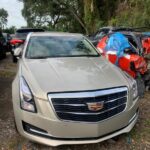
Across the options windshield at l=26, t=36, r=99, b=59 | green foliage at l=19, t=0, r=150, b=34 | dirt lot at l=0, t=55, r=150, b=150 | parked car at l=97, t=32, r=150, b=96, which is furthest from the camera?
green foliage at l=19, t=0, r=150, b=34

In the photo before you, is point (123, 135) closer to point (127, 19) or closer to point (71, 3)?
point (127, 19)

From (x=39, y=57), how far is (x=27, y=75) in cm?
98

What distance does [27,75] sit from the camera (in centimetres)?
461

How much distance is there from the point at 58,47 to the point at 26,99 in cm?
201

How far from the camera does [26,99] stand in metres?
4.17

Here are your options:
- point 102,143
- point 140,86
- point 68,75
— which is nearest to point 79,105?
point 68,75

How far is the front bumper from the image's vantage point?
13.0 feet

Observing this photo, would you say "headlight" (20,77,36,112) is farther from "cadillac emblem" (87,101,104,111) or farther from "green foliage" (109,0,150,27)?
"green foliage" (109,0,150,27)

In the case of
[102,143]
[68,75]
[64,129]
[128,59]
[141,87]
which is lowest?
[102,143]

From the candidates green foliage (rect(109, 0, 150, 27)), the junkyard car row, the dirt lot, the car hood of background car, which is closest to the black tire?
the dirt lot

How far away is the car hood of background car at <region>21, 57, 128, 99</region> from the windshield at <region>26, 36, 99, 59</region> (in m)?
0.32

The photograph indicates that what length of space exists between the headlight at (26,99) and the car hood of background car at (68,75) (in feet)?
0.25

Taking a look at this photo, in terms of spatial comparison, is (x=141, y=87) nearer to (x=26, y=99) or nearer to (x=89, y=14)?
(x=26, y=99)

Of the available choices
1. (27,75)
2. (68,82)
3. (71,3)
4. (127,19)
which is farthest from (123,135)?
(71,3)
